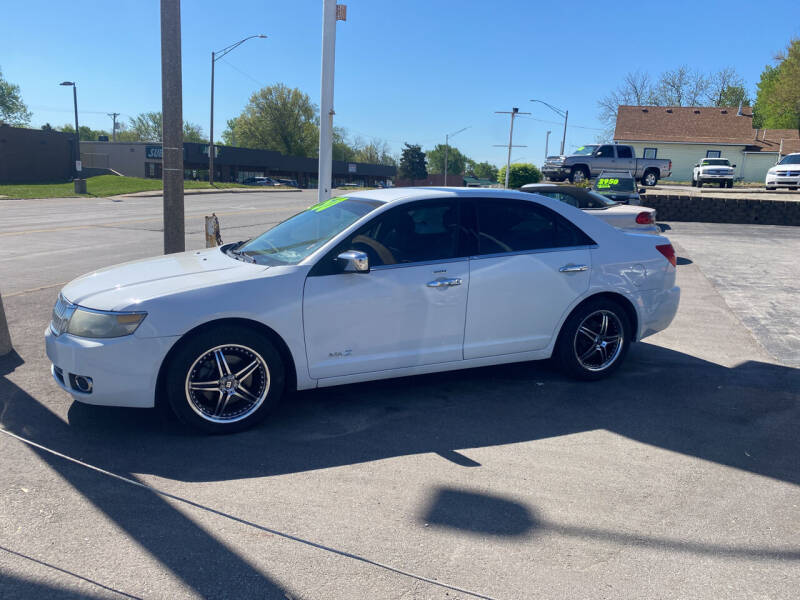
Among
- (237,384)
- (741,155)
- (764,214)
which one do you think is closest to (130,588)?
(237,384)

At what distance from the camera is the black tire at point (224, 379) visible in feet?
13.4

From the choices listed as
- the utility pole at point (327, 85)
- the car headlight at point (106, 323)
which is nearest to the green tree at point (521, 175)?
the utility pole at point (327, 85)

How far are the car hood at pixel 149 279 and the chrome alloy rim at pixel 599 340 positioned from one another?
2.81 m

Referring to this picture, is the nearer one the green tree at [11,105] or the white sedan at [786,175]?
the white sedan at [786,175]

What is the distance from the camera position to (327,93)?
351 inches

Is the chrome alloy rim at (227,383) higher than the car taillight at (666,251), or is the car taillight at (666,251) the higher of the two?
the car taillight at (666,251)

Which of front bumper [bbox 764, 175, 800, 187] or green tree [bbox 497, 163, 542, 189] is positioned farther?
green tree [bbox 497, 163, 542, 189]

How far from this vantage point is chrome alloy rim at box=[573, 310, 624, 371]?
5492 millimetres

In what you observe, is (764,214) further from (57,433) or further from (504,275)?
(57,433)

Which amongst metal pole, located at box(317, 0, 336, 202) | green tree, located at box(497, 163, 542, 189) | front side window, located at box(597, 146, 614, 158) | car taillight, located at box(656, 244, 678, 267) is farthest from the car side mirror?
green tree, located at box(497, 163, 542, 189)

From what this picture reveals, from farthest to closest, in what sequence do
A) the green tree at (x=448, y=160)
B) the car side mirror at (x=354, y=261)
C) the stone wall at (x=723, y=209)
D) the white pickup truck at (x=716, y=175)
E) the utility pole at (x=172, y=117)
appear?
the green tree at (x=448, y=160) < the white pickup truck at (x=716, y=175) < the stone wall at (x=723, y=209) < the utility pole at (x=172, y=117) < the car side mirror at (x=354, y=261)

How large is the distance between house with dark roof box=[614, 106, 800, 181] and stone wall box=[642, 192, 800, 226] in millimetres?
28652

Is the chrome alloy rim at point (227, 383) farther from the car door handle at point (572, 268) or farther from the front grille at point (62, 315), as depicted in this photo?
the car door handle at point (572, 268)

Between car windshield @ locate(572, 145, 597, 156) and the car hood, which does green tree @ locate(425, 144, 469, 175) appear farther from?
the car hood
